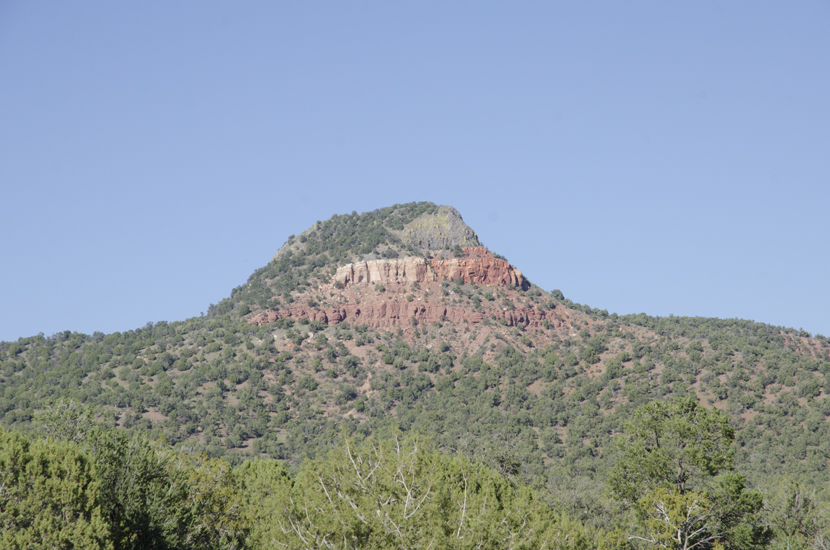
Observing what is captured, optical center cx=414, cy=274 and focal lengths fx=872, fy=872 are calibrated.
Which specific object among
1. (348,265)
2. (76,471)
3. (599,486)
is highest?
(348,265)

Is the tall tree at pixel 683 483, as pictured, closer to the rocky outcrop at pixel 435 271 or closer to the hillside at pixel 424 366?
the hillside at pixel 424 366

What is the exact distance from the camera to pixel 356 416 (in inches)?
4727

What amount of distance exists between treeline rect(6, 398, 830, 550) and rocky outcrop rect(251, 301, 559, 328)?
9604 centimetres

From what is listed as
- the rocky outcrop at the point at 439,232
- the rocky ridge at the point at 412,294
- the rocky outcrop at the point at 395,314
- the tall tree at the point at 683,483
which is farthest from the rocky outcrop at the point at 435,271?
the tall tree at the point at 683,483

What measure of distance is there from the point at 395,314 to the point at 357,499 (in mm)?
119090

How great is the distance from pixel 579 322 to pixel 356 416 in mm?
48914

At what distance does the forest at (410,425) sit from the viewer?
30766 millimetres

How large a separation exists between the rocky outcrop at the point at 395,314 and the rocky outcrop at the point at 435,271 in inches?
255

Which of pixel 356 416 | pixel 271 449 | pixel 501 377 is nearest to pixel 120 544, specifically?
pixel 271 449

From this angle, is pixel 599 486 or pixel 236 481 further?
pixel 599 486

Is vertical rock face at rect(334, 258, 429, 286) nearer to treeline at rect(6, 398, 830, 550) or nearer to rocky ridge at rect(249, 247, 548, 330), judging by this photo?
rocky ridge at rect(249, 247, 548, 330)

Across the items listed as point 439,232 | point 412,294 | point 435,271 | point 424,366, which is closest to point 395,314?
point 412,294

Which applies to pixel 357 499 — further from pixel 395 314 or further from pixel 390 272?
pixel 390 272

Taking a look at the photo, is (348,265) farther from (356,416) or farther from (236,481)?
(236,481)
